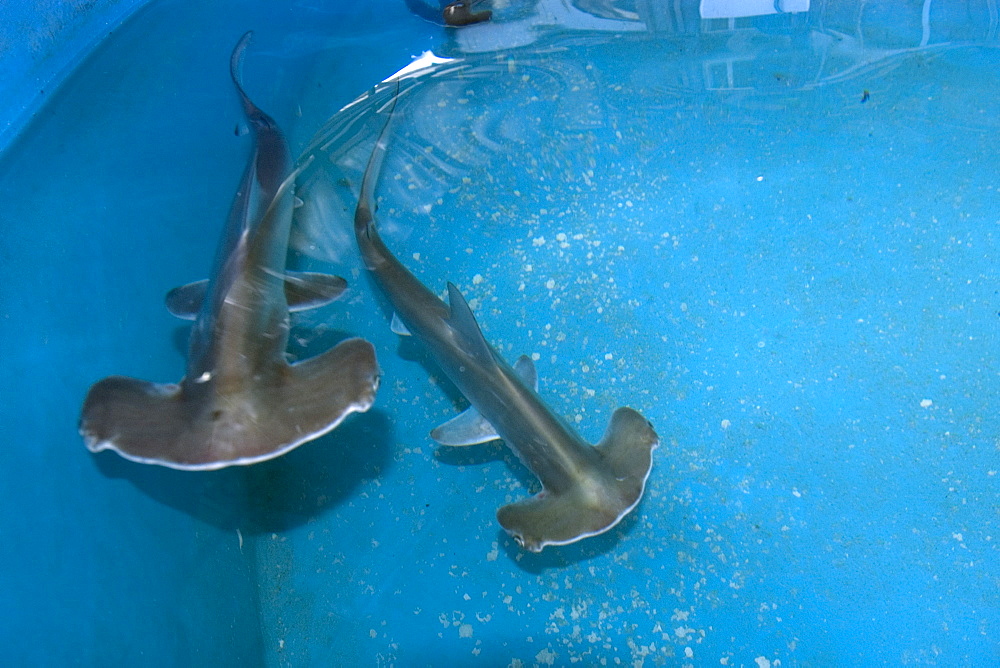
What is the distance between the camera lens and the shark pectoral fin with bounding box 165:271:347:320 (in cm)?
238

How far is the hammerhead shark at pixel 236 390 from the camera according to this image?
176 cm

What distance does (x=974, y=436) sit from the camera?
258cm

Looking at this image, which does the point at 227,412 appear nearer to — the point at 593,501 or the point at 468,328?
the point at 468,328

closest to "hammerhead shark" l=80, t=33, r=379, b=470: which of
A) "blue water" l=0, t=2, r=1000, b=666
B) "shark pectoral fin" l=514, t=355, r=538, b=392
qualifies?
"blue water" l=0, t=2, r=1000, b=666

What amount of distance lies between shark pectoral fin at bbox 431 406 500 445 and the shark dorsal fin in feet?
0.98

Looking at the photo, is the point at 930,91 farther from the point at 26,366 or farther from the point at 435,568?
the point at 26,366

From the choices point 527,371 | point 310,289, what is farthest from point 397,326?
point 527,371

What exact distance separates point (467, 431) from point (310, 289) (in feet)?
2.90

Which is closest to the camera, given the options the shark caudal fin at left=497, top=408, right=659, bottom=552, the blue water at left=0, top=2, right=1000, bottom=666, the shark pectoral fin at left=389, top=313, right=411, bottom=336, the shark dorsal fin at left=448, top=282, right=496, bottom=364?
the shark caudal fin at left=497, top=408, right=659, bottom=552

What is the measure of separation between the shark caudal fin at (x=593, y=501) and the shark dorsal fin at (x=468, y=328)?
49 cm

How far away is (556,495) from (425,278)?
1484 millimetres

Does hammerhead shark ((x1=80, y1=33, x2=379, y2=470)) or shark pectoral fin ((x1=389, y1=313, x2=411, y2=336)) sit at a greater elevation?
hammerhead shark ((x1=80, y1=33, x2=379, y2=470))

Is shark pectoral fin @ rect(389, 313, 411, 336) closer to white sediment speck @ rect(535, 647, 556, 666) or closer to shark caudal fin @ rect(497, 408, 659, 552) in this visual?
shark caudal fin @ rect(497, 408, 659, 552)

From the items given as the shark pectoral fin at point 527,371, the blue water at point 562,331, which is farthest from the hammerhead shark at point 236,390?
the shark pectoral fin at point 527,371
